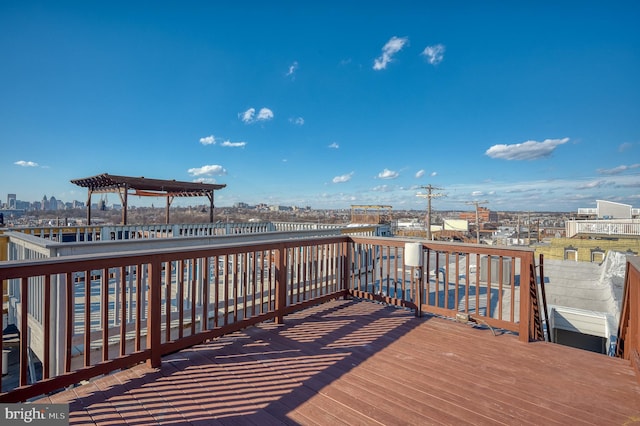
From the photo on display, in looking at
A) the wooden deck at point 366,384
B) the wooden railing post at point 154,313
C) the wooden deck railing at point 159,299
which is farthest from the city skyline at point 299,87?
the wooden deck at point 366,384

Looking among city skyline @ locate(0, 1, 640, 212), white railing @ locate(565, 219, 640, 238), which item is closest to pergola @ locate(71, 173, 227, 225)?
city skyline @ locate(0, 1, 640, 212)

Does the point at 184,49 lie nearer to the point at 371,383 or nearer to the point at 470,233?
the point at 371,383

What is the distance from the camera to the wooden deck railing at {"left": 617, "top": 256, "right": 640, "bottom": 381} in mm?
2271

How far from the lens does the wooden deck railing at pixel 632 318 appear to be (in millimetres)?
2271

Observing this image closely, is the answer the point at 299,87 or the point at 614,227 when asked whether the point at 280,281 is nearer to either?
the point at 299,87

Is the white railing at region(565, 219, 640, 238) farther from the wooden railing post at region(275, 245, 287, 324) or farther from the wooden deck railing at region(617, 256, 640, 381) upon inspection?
the wooden railing post at region(275, 245, 287, 324)

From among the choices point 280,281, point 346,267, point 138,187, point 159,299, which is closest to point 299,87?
point 138,187

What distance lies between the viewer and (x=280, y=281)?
10.8 ft

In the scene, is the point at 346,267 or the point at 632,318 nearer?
the point at 632,318

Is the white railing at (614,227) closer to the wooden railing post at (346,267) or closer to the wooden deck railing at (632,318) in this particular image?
the wooden deck railing at (632,318)

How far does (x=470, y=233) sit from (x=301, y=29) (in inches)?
1316

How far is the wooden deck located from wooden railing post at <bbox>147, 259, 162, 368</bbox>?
0.11 meters

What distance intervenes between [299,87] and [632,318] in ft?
42.1

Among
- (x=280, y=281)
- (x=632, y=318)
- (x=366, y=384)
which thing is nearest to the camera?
(x=366, y=384)
